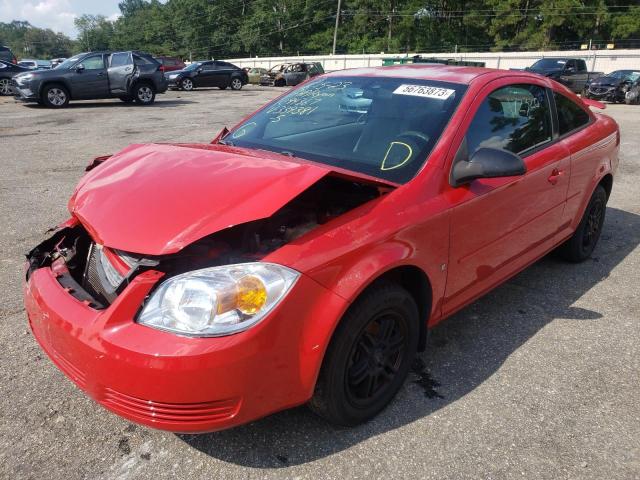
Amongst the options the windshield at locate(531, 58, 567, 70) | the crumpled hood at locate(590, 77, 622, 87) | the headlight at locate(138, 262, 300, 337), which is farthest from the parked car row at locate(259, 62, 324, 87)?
the headlight at locate(138, 262, 300, 337)

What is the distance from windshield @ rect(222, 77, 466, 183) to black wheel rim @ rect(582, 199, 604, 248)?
2090 mm

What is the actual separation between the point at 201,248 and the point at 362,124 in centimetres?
135

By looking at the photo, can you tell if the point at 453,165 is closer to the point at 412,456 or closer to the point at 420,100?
the point at 420,100

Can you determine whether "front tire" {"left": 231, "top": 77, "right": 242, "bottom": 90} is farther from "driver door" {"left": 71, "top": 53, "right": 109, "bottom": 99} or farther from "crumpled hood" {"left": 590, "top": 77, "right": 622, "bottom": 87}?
"crumpled hood" {"left": 590, "top": 77, "right": 622, "bottom": 87}

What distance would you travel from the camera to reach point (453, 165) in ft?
8.79

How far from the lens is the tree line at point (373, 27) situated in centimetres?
5309

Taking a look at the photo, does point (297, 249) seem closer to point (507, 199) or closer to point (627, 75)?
point (507, 199)

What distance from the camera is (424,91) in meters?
3.05

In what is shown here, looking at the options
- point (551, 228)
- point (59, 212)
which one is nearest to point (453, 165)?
point (551, 228)

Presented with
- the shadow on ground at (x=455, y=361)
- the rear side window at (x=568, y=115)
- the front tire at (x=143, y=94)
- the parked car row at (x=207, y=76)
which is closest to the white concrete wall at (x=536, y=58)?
the parked car row at (x=207, y=76)

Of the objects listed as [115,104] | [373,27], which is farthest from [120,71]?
[373,27]

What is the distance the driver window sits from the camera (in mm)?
15828

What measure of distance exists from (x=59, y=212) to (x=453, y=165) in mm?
4410

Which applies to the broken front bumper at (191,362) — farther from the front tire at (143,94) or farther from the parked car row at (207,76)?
the parked car row at (207,76)
